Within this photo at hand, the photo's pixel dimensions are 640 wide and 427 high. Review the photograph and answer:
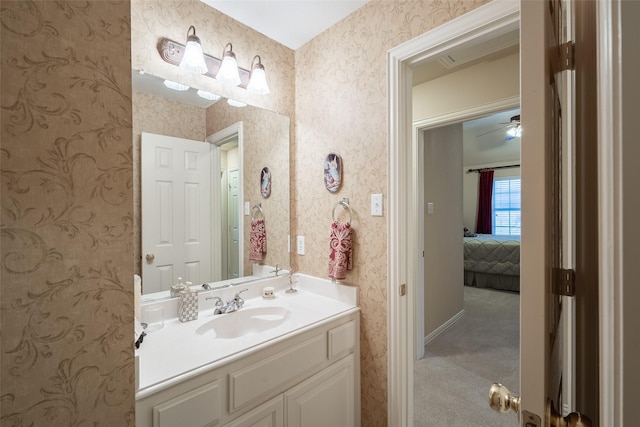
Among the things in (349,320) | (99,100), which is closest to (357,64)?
(99,100)

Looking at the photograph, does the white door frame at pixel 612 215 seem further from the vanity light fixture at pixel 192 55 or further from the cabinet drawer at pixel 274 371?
the vanity light fixture at pixel 192 55

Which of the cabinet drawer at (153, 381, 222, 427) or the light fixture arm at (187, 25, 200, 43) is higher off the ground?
the light fixture arm at (187, 25, 200, 43)

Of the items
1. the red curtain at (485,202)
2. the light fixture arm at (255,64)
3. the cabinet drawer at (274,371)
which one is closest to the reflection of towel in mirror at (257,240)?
the cabinet drawer at (274,371)

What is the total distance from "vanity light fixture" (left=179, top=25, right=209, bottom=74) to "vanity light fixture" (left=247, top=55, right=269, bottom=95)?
32 cm

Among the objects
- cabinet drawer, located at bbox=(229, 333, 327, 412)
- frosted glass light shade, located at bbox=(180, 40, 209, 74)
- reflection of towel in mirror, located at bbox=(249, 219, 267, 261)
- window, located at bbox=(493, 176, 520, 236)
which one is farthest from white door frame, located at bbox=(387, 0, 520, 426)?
window, located at bbox=(493, 176, 520, 236)

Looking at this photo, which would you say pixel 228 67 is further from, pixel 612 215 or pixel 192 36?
pixel 612 215

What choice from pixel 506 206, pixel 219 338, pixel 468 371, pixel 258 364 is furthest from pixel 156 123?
pixel 506 206

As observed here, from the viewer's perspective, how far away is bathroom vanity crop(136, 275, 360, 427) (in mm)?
985

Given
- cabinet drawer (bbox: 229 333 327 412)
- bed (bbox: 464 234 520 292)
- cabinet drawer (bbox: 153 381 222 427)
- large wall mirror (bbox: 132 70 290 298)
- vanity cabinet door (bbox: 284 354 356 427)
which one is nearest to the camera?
cabinet drawer (bbox: 153 381 222 427)

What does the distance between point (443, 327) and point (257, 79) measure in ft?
9.87

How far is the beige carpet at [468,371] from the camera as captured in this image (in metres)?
1.87

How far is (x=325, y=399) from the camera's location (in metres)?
1.46

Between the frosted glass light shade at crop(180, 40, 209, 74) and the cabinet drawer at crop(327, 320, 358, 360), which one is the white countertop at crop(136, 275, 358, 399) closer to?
the cabinet drawer at crop(327, 320, 358, 360)

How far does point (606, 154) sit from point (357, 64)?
1462 mm
